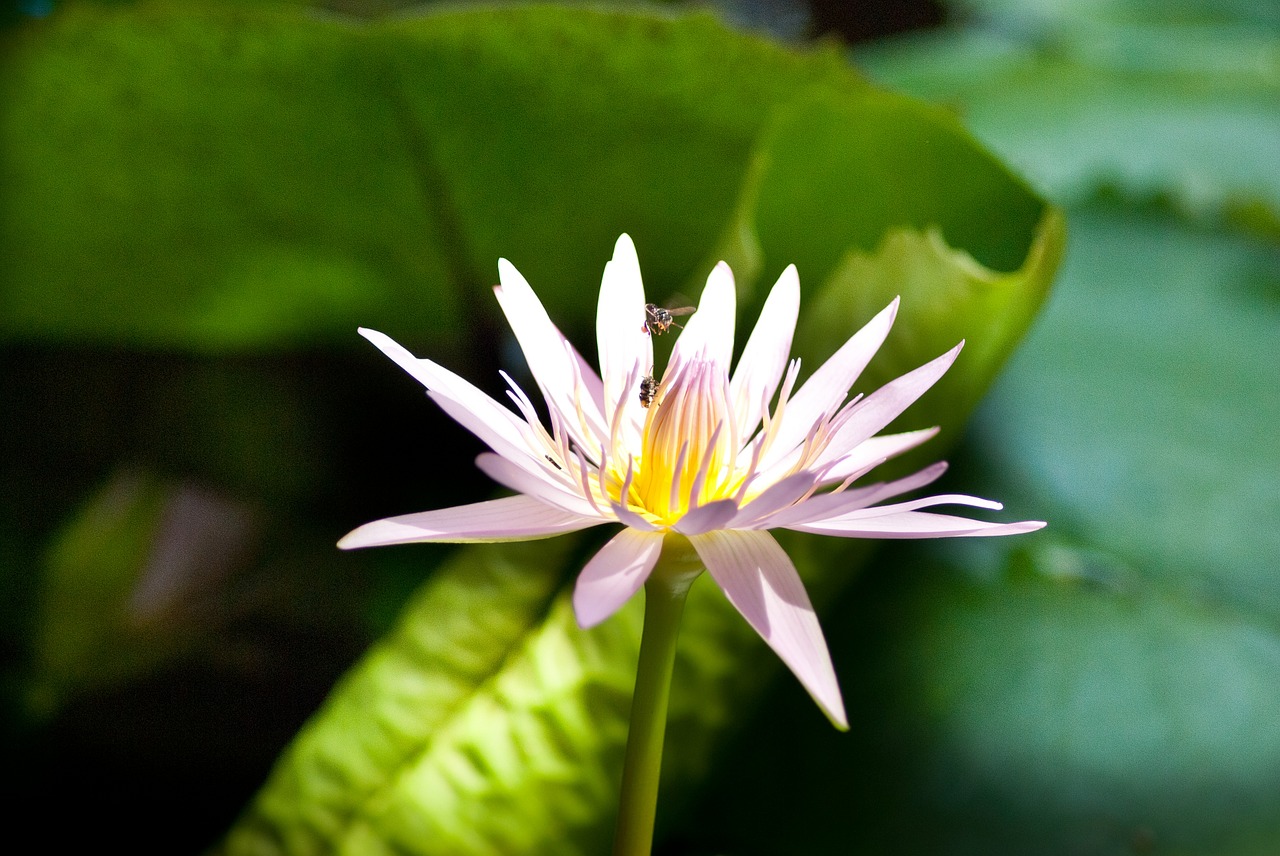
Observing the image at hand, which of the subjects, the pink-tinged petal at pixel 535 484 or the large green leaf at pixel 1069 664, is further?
the large green leaf at pixel 1069 664

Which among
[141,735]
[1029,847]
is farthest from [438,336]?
[1029,847]

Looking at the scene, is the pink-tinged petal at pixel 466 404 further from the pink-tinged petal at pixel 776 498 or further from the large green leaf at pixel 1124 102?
the large green leaf at pixel 1124 102

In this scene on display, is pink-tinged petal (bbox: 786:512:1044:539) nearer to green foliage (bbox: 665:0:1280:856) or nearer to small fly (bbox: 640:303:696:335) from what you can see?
small fly (bbox: 640:303:696:335)

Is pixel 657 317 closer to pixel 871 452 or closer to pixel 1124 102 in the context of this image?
pixel 871 452

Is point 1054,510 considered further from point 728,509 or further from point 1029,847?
point 728,509

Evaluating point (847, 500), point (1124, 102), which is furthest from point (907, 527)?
point (1124, 102)

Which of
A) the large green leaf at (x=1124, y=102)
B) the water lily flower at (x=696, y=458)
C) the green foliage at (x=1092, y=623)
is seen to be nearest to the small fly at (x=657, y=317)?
the water lily flower at (x=696, y=458)
